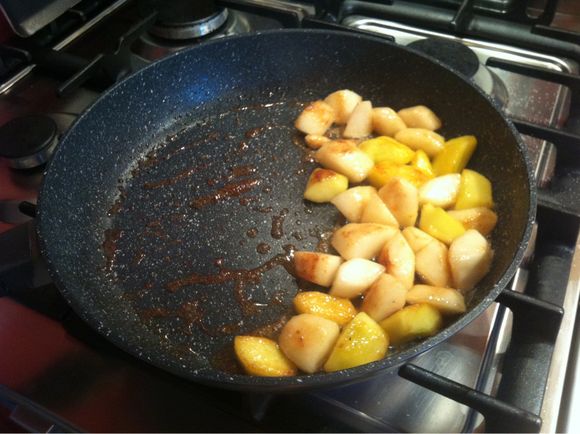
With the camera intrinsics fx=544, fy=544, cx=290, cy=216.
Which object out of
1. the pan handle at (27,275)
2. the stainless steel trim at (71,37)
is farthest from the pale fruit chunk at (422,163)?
the stainless steel trim at (71,37)

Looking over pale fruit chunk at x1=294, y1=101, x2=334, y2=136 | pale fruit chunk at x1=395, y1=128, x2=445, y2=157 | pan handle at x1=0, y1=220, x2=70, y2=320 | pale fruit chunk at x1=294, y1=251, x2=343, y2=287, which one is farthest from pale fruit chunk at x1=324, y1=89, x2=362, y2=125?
pan handle at x1=0, y1=220, x2=70, y2=320

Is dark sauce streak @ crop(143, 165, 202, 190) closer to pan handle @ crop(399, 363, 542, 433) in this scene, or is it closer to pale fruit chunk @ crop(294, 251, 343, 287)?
pale fruit chunk @ crop(294, 251, 343, 287)


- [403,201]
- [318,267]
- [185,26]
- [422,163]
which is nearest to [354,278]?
[318,267]

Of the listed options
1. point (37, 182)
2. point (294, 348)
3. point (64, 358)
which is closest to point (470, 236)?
point (294, 348)

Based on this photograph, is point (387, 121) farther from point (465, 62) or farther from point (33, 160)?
point (33, 160)

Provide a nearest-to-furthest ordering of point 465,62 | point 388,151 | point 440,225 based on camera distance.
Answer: point 440,225, point 388,151, point 465,62

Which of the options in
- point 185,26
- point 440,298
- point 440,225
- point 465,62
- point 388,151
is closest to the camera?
point 440,298

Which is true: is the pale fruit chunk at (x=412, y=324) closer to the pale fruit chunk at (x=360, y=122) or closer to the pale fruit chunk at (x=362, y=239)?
the pale fruit chunk at (x=362, y=239)
